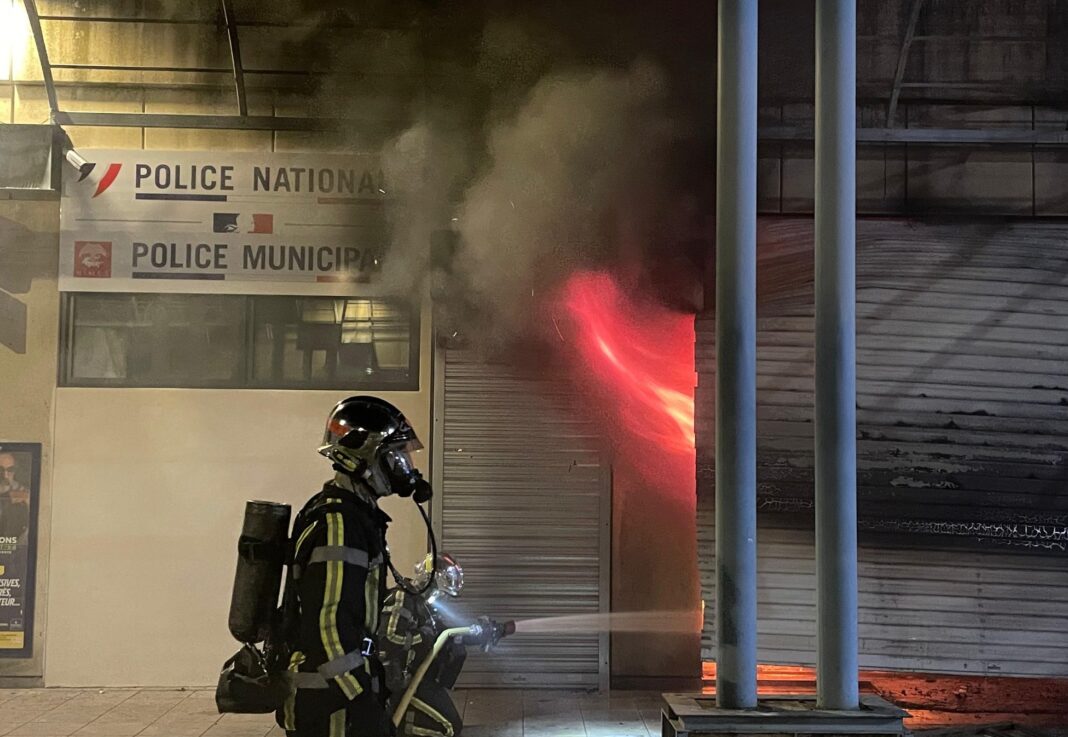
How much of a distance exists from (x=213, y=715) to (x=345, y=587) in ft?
11.6

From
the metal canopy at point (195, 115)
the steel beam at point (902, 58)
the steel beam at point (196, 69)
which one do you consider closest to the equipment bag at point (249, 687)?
the metal canopy at point (195, 115)

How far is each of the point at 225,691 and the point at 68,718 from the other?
10.0 feet

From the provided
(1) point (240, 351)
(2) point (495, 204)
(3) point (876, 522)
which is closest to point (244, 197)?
(1) point (240, 351)

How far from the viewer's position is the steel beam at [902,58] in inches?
297

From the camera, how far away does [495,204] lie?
7.77m

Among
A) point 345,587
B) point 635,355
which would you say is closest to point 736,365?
point 345,587

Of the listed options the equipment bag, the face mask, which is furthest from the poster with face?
the face mask

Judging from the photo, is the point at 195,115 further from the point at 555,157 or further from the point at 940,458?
the point at 940,458

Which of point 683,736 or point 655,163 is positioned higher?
point 655,163

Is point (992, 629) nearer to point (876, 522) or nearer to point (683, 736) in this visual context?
point (876, 522)

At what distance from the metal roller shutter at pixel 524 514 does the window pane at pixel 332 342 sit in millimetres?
459

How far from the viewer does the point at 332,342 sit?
26.0 ft

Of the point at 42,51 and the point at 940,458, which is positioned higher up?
the point at 42,51

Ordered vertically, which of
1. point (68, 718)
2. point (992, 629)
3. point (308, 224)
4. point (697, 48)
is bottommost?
point (68, 718)
